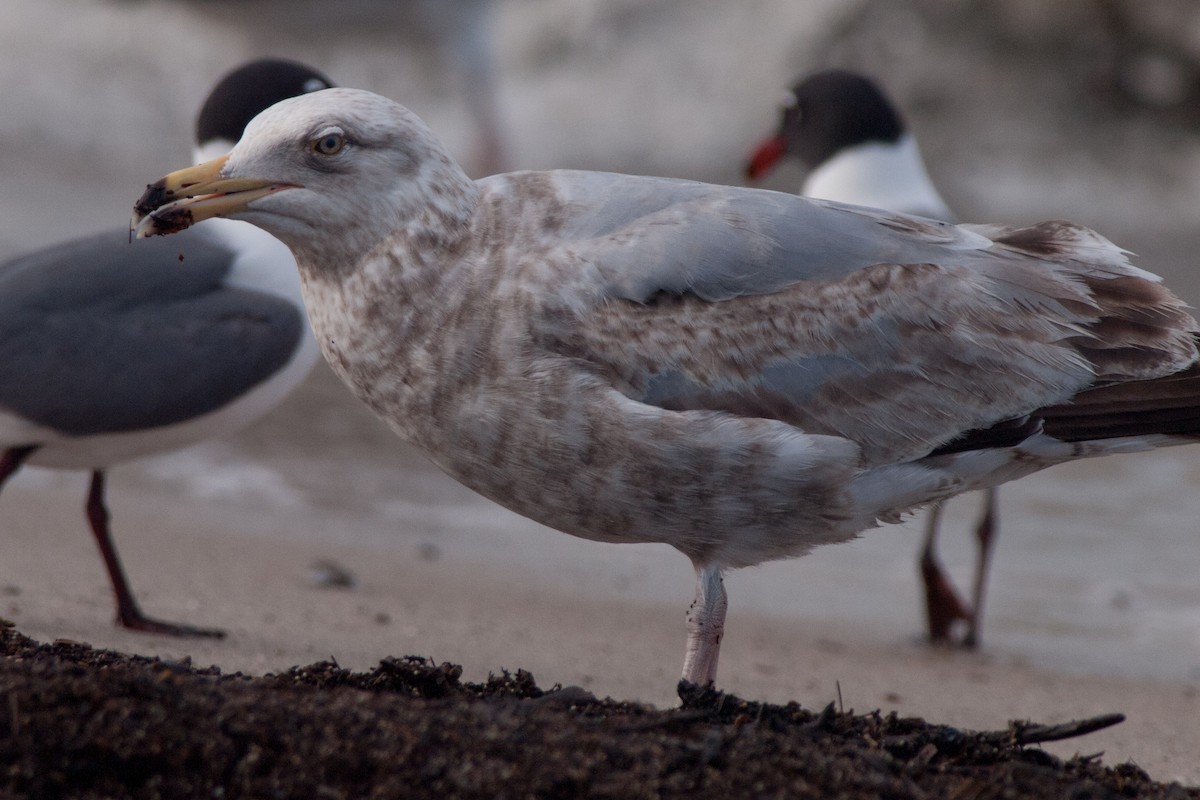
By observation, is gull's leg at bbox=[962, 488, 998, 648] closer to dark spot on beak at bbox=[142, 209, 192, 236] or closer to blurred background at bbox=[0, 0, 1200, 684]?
blurred background at bbox=[0, 0, 1200, 684]

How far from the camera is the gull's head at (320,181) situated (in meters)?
3.42

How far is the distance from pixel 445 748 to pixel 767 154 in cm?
591

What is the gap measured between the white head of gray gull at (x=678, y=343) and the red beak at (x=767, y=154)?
4.42 metres

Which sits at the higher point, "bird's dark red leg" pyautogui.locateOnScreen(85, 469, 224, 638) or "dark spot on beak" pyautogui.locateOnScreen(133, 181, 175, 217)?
"dark spot on beak" pyautogui.locateOnScreen(133, 181, 175, 217)

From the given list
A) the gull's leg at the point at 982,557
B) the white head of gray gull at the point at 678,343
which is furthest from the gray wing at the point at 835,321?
the gull's leg at the point at 982,557

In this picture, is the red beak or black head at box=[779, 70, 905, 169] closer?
black head at box=[779, 70, 905, 169]

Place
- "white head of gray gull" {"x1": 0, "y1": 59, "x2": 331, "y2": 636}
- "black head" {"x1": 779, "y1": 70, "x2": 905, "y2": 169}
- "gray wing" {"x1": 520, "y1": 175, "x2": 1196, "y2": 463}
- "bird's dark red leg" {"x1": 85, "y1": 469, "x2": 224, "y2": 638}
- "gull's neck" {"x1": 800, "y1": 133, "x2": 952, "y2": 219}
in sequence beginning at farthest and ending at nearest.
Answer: "black head" {"x1": 779, "y1": 70, "x2": 905, "y2": 169}
"gull's neck" {"x1": 800, "y1": 133, "x2": 952, "y2": 219}
"white head of gray gull" {"x1": 0, "y1": 59, "x2": 331, "y2": 636}
"bird's dark red leg" {"x1": 85, "y1": 469, "x2": 224, "y2": 638}
"gray wing" {"x1": 520, "y1": 175, "x2": 1196, "y2": 463}

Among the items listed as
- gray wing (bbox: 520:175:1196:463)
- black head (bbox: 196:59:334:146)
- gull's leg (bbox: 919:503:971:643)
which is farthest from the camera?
black head (bbox: 196:59:334:146)

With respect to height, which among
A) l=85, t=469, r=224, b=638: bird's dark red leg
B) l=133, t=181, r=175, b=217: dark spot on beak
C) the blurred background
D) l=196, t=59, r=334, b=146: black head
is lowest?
l=85, t=469, r=224, b=638: bird's dark red leg

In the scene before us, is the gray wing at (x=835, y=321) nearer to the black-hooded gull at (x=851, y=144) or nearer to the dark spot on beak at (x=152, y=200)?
the dark spot on beak at (x=152, y=200)

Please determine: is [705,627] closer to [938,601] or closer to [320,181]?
[320,181]

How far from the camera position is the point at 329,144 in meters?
3.47

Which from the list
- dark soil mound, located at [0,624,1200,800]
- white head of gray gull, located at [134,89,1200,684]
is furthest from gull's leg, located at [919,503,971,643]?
dark soil mound, located at [0,624,1200,800]

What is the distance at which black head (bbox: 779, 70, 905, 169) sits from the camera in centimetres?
768
